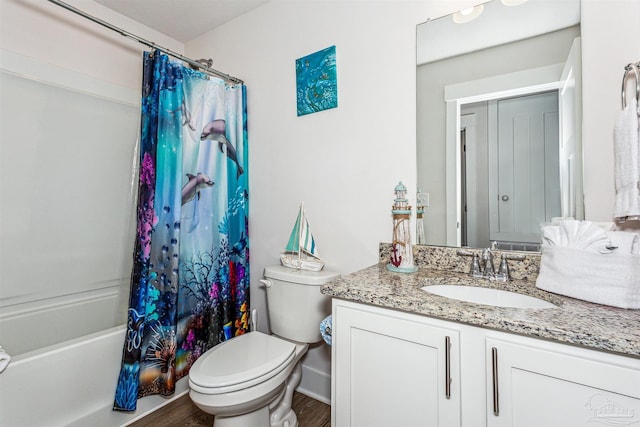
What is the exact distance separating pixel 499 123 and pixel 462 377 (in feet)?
3.37

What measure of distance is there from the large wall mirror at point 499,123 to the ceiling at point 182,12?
4.35ft

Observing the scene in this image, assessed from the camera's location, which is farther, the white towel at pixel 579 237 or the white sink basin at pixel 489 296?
the white sink basin at pixel 489 296

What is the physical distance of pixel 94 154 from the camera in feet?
6.51

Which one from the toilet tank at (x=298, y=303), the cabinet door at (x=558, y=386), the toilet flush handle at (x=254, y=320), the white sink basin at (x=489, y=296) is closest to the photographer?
the cabinet door at (x=558, y=386)

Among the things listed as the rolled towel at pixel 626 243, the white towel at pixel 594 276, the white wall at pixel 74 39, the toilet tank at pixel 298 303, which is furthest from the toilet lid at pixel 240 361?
the white wall at pixel 74 39

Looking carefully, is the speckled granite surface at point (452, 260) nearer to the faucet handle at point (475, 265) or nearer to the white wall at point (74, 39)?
the faucet handle at point (475, 265)

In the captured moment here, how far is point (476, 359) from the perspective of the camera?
86 cm

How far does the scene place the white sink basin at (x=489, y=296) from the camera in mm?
1054

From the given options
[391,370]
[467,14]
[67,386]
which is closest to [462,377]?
[391,370]

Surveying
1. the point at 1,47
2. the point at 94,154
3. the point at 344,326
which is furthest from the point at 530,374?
the point at 1,47

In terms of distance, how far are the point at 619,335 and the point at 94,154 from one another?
8.47 ft

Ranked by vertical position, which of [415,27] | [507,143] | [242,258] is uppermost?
[415,27]

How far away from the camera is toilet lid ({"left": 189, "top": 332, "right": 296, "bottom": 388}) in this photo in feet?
4.05

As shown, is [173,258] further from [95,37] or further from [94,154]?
[95,37]
